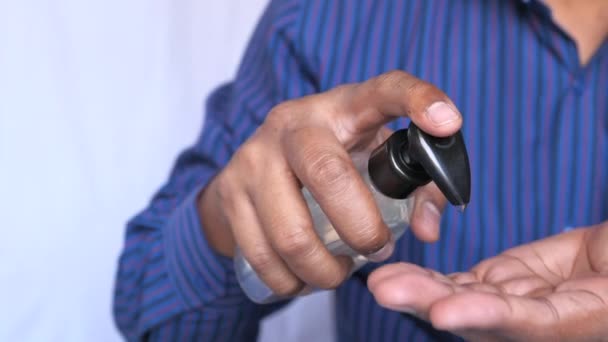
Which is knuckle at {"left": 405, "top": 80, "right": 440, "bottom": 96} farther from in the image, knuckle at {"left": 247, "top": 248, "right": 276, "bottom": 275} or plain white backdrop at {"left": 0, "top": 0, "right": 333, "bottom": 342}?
plain white backdrop at {"left": 0, "top": 0, "right": 333, "bottom": 342}

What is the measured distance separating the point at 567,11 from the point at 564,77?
0.27 feet

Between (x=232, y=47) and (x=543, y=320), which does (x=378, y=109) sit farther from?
(x=232, y=47)

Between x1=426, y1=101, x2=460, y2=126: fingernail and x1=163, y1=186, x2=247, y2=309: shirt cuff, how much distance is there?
0.32 metres

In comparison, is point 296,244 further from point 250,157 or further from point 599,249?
point 599,249

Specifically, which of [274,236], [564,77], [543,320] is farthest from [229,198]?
[564,77]

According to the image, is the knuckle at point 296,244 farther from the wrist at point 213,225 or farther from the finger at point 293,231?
the wrist at point 213,225

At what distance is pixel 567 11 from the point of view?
743mm

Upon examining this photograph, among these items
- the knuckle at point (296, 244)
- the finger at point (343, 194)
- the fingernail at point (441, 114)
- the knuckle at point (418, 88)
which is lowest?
the knuckle at point (296, 244)

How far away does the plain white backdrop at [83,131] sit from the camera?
902 mm

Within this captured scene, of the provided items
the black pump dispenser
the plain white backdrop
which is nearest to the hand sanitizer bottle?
the black pump dispenser

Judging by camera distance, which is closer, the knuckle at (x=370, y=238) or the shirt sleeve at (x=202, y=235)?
the knuckle at (x=370, y=238)

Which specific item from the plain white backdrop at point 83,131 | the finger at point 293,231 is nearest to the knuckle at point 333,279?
the finger at point 293,231

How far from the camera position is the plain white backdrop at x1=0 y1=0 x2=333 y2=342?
0.90m

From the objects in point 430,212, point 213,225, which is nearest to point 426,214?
point 430,212
